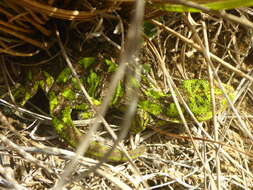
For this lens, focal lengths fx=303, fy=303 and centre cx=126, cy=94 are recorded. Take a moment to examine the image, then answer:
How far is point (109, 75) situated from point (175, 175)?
52.2 inches

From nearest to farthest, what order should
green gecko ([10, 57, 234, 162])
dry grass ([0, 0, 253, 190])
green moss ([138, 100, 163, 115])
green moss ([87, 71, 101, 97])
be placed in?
dry grass ([0, 0, 253, 190]) → green gecko ([10, 57, 234, 162]) → green moss ([87, 71, 101, 97]) → green moss ([138, 100, 163, 115])

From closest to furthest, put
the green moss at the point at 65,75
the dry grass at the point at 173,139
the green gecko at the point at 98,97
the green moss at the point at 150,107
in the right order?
1. the dry grass at the point at 173,139
2. the green gecko at the point at 98,97
3. the green moss at the point at 65,75
4. the green moss at the point at 150,107

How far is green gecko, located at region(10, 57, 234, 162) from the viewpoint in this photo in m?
3.24

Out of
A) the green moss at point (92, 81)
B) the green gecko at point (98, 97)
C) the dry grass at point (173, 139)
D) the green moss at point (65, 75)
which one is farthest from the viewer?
the green moss at point (92, 81)

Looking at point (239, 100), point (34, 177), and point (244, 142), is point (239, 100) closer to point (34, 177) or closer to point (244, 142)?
point (244, 142)

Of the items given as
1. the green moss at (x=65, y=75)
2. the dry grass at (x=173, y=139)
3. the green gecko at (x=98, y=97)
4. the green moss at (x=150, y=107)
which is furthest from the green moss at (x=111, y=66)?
the green moss at (x=150, y=107)

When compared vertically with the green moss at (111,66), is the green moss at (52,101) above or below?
below

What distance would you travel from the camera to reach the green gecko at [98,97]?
10.6ft

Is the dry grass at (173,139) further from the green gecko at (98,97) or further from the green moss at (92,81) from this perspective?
the green moss at (92,81)

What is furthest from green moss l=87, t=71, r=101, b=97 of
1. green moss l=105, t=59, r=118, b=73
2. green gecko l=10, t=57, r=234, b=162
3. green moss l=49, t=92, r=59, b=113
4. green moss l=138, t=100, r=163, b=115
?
green moss l=138, t=100, r=163, b=115

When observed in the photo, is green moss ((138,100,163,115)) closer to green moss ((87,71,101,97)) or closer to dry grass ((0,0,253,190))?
dry grass ((0,0,253,190))

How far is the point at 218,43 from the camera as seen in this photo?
151 inches

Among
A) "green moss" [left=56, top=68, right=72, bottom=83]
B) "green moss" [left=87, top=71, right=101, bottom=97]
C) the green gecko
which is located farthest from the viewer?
"green moss" [left=87, top=71, right=101, bottom=97]

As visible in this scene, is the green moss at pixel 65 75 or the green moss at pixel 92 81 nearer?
the green moss at pixel 65 75
